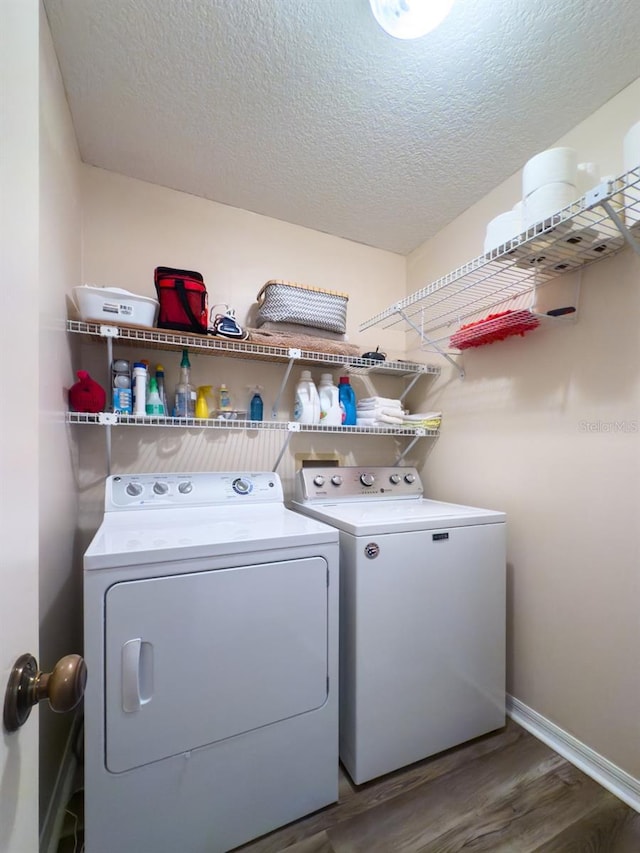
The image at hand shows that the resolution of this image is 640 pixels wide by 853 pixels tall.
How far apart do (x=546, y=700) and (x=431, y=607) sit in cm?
71

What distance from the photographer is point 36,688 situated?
Answer: 444 millimetres

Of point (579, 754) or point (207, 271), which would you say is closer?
point (579, 754)

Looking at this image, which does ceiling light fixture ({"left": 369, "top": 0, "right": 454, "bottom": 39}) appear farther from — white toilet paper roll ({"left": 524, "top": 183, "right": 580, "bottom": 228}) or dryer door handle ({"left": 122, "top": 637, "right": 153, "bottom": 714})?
dryer door handle ({"left": 122, "top": 637, "right": 153, "bottom": 714})

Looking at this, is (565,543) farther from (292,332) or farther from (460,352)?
(292,332)

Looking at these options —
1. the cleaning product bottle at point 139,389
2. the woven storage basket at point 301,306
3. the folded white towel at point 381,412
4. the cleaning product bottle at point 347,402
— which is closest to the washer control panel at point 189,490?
the cleaning product bottle at point 139,389

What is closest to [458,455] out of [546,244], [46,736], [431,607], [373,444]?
[373,444]

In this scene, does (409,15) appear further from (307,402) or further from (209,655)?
(209,655)

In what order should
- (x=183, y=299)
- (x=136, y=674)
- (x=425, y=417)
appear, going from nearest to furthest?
(x=136, y=674)
(x=183, y=299)
(x=425, y=417)

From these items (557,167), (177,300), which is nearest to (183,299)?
(177,300)

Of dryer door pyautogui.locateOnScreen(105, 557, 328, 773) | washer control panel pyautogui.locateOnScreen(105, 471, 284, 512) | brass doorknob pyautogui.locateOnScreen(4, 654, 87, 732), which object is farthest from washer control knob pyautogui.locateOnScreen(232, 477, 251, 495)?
brass doorknob pyautogui.locateOnScreen(4, 654, 87, 732)

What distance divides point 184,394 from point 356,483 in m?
0.99

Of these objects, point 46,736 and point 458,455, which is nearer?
point 46,736

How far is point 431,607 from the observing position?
1423 mm

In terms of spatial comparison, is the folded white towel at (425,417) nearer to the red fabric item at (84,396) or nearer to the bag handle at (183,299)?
the bag handle at (183,299)
